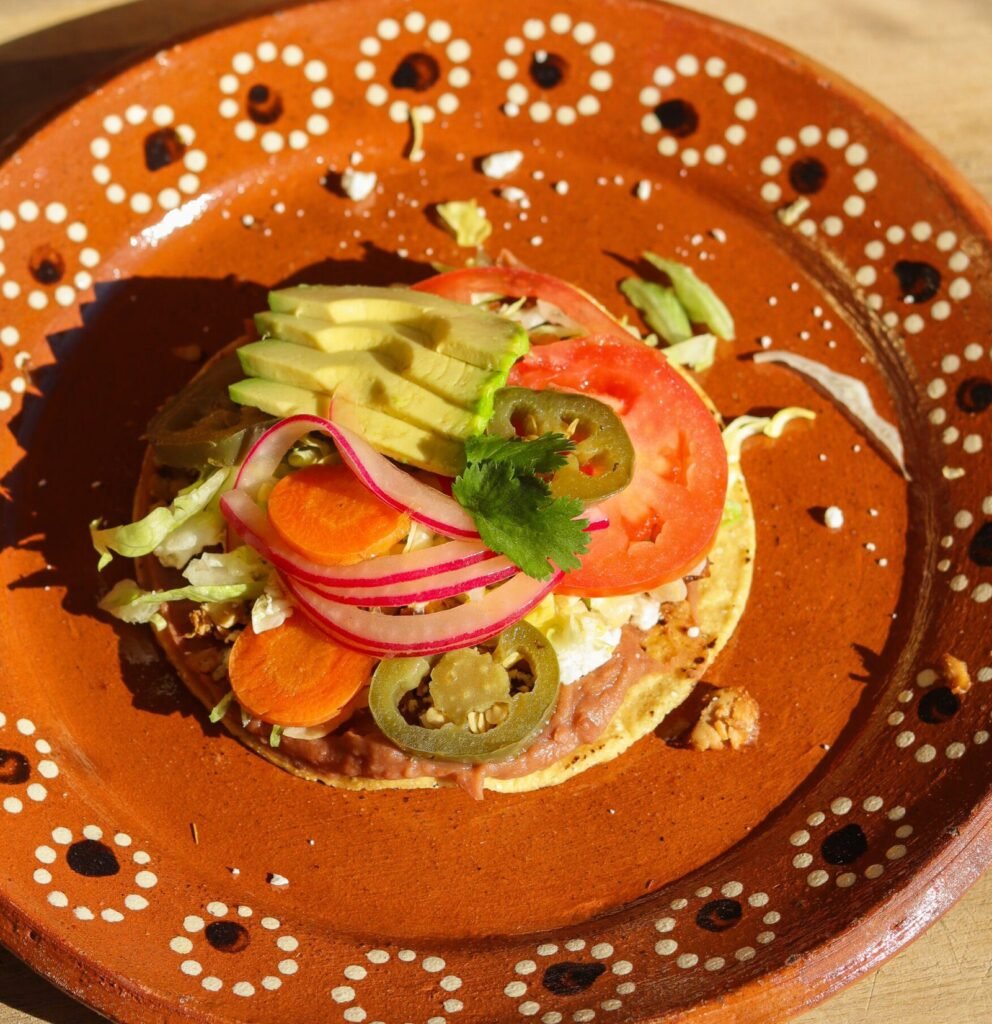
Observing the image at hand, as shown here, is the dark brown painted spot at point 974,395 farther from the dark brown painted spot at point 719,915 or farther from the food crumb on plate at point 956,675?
the dark brown painted spot at point 719,915

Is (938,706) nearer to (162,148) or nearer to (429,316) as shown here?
(429,316)

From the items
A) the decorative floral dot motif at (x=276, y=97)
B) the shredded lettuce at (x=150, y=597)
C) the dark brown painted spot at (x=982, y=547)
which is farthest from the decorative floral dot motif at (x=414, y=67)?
the dark brown painted spot at (x=982, y=547)

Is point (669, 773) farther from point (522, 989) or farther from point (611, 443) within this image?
point (611, 443)

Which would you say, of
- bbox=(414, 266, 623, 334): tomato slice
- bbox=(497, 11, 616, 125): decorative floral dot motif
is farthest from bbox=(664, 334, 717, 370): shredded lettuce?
bbox=(497, 11, 616, 125): decorative floral dot motif

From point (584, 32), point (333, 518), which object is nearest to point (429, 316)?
point (333, 518)

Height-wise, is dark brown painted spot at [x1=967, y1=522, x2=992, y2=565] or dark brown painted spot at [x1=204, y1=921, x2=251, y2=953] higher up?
dark brown painted spot at [x1=967, y1=522, x2=992, y2=565]

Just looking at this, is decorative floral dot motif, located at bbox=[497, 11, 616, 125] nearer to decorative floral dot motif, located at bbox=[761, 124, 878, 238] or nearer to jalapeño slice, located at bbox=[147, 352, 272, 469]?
decorative floral dot motif, located at bbox=[761, 124, 878, 238]
